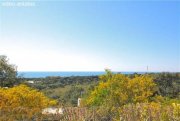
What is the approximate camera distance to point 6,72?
67.6 feet

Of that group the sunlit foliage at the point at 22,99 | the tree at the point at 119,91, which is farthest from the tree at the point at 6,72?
the sunlit foliage at the point at 22,99

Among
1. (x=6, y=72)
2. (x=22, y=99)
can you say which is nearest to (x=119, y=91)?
(x=22, y=99)

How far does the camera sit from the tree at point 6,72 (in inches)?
794

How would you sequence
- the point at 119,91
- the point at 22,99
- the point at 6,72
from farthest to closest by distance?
the point at 6,72 < the point at 119,91 < the point at 22,99

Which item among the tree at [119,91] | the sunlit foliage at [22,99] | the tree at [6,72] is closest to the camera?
the sunlit foliage at [22,99]

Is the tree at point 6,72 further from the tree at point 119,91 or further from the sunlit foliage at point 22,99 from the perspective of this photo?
the sunlit foliage at point 22,99

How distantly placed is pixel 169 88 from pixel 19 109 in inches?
615

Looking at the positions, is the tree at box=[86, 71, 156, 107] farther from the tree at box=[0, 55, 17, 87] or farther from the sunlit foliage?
the tree at box=[0, 55, 17, 87]

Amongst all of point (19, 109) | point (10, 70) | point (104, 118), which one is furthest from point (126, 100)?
point (10, 70)

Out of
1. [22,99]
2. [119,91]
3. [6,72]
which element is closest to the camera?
[22,99]

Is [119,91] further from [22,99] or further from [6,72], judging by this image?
[6,72]

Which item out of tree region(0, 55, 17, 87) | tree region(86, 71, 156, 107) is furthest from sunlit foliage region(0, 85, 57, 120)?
tree region(0, 55, 17, 87)

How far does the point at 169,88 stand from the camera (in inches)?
936

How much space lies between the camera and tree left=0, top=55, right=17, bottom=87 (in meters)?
20.2
